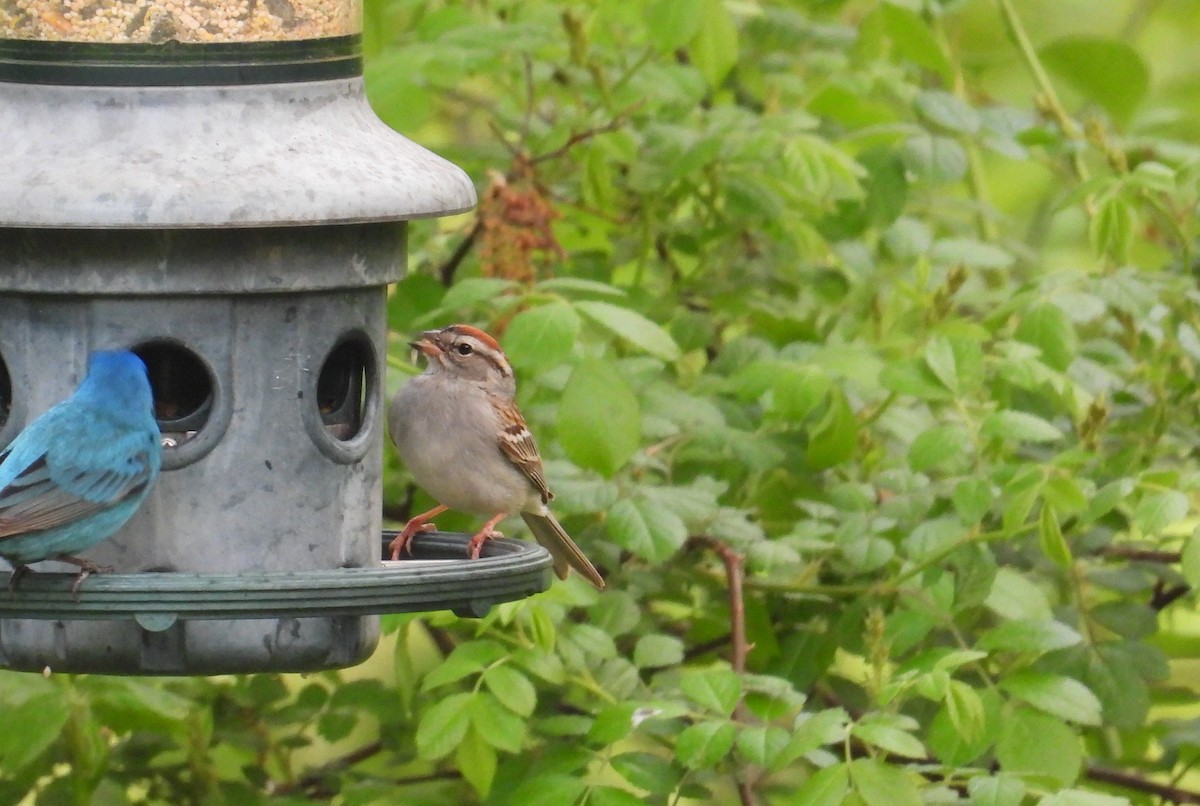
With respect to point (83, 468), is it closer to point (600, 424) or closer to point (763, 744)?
point (600, 424)

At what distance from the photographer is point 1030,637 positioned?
416 cm

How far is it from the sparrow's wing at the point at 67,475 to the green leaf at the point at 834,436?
1.91m

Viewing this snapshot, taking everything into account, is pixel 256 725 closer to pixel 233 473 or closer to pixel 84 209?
pixel 233 473

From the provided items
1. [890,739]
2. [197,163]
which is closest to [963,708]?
[890,739]

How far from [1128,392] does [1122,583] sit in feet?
2.14

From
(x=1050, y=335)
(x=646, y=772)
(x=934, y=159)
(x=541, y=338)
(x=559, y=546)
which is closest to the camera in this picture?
(x=646, y=772)

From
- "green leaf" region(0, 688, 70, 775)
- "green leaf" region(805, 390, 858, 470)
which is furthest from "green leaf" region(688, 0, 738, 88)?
"green leaf" region(0, 688, 70, 775)

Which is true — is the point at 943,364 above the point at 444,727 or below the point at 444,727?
above

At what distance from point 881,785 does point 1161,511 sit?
36.5 inches

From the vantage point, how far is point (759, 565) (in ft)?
14.6

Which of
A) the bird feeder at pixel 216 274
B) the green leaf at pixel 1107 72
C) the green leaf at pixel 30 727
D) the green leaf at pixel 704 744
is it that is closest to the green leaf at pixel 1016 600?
the green leaf at pixel 704 744

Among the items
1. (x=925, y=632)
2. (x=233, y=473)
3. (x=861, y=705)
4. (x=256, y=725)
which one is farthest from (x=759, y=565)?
(x=256, y=725)

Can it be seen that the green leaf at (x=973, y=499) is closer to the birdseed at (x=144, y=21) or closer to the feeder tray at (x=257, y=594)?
the feeder tray at (x=257, y=594)

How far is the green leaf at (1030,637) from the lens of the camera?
4.12 meters
